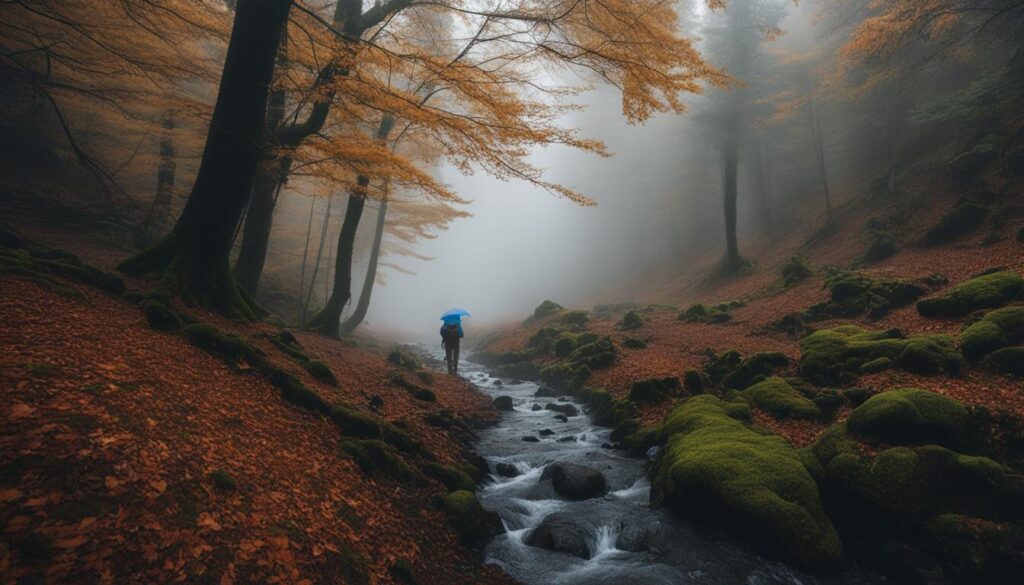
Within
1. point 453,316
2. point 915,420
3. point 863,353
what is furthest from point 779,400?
point 453,316

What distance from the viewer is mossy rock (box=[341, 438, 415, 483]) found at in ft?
17.7

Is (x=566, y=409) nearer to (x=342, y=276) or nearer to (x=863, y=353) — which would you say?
(x=863, y=353)

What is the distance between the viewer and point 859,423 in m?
5.80

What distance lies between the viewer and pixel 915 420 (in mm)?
5473

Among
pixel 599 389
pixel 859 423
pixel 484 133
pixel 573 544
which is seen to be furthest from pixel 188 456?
pixel 599 389

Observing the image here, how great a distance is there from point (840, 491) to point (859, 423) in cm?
106

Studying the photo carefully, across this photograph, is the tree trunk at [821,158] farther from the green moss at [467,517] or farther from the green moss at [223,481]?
the green moss at [223,481]

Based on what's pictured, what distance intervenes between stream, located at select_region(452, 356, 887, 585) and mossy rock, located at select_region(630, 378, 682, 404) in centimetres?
167

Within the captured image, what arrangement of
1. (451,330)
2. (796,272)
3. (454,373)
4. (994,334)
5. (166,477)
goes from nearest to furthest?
(166,477) < (994,334) < (451,330) < (454,373) < (796,272)

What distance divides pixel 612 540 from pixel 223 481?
14.1 ft

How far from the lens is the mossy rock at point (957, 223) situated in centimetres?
1297

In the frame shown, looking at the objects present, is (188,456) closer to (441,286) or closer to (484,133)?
(484,133)

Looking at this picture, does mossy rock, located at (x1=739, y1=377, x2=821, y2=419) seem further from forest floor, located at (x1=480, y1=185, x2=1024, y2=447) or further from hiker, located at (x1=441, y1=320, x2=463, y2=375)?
hiker, located at (x1=441, y1=320, x2=463, y2=375)

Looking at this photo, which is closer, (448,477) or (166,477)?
(166,477)
